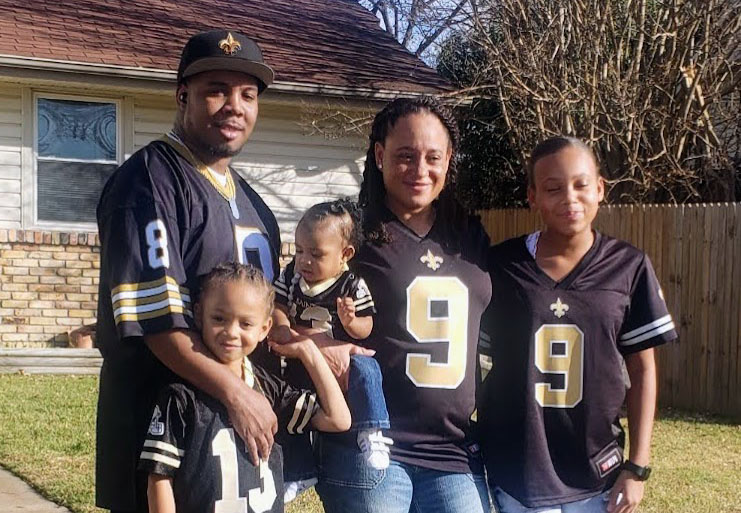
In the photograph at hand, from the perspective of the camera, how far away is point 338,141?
11.5 m

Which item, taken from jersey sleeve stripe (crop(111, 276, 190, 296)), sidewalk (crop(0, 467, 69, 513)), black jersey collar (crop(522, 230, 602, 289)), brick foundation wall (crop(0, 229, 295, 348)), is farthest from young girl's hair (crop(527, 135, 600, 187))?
brick foundation wall (crop(0, 229, 295, 348))

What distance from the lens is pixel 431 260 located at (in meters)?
2.91

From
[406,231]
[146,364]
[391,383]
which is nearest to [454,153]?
[406,231]

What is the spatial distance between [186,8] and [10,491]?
346 inches

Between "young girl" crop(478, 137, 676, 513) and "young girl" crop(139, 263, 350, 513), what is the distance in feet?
2.61

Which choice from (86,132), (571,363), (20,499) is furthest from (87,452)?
(86,132)

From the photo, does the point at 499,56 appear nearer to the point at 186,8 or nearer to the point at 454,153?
the point at 186,8

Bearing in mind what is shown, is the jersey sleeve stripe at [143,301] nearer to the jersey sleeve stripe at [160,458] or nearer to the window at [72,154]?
the jersey sleeve stripe at [160,458]

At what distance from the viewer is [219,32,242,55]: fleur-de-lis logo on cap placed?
269 cm

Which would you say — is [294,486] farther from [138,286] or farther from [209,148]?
[209,148]

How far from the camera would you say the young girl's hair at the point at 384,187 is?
9.70ft

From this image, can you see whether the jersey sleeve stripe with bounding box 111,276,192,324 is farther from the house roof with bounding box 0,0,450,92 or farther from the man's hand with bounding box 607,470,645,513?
the house roof with bounding box 0,0,450,92

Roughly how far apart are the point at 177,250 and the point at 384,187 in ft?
2.58

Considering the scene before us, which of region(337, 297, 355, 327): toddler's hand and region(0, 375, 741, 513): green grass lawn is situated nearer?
region(337, 297, 355, 327): toddler's hand
